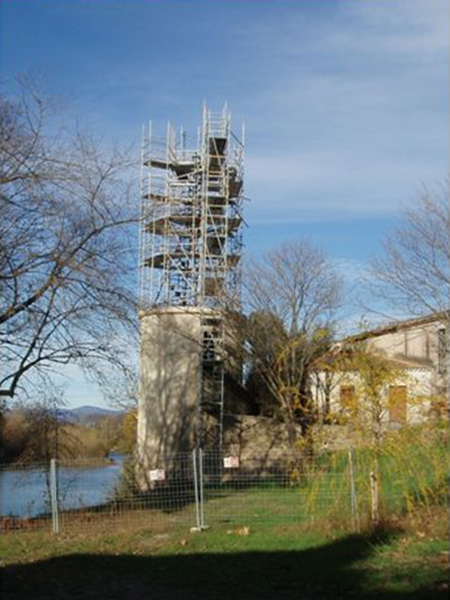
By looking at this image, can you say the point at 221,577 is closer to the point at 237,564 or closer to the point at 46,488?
the point at 237,564

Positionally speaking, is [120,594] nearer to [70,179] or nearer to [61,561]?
[61,561]

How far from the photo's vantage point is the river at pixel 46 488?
49.0 feet

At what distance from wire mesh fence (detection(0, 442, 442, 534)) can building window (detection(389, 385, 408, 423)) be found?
27.6 inches

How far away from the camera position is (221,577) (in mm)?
9203

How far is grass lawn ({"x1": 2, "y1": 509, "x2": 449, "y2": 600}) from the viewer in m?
8.28

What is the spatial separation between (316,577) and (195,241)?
23.4m

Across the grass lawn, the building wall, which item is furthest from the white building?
the building wall

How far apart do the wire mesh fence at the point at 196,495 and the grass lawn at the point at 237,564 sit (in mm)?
499

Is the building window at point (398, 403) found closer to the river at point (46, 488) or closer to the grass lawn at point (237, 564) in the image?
the grass lawn at point (237, 564)

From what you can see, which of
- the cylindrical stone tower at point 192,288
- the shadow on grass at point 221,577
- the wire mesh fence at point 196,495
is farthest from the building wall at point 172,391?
the shadow on grass at point 221,577

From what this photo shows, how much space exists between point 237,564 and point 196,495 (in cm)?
314

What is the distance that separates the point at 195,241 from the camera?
31.6 meters

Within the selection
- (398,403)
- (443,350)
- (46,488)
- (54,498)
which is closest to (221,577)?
(398,403)

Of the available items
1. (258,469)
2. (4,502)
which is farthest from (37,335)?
(258,469)
